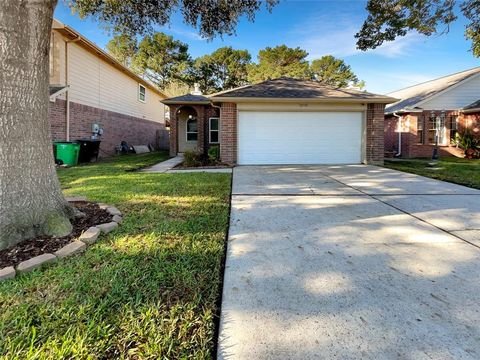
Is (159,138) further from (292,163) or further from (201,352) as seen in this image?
(201,352)

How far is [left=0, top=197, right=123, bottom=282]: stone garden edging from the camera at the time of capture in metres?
2.62

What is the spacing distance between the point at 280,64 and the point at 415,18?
80.9 feet

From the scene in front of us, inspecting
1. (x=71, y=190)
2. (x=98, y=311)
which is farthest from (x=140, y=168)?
(x=98, y=311)

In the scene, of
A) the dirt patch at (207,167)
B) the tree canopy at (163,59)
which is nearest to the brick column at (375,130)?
the dirt patch at (207,167)

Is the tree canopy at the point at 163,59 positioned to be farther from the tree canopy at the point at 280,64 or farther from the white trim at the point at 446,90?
the white trim at the point at 446,90

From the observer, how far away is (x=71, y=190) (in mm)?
6328

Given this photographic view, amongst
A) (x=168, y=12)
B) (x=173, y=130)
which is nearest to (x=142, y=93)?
(x=173, y=130)

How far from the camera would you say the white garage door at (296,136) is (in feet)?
38.7

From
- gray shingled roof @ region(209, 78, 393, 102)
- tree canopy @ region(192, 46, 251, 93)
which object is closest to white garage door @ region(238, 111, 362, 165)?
gray shingled roof @ region(209, 78, 393, 102)

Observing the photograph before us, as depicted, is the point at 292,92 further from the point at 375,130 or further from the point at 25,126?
the point at 25,126

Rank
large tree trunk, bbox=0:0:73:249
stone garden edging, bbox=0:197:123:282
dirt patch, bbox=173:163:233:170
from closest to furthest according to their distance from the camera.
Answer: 1. stone garden edging, bbox=0:197:123:282
2. large tree trunk, bbox=0:0:73:249
3. dirt patch, bbox=173:163:233:170

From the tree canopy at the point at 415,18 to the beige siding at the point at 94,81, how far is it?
11.0m

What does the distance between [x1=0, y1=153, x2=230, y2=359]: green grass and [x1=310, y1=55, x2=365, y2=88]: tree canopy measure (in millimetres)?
35583

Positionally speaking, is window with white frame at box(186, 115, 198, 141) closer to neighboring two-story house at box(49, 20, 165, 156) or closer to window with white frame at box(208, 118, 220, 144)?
window with white frame at box(208, 118, 220, 144)
